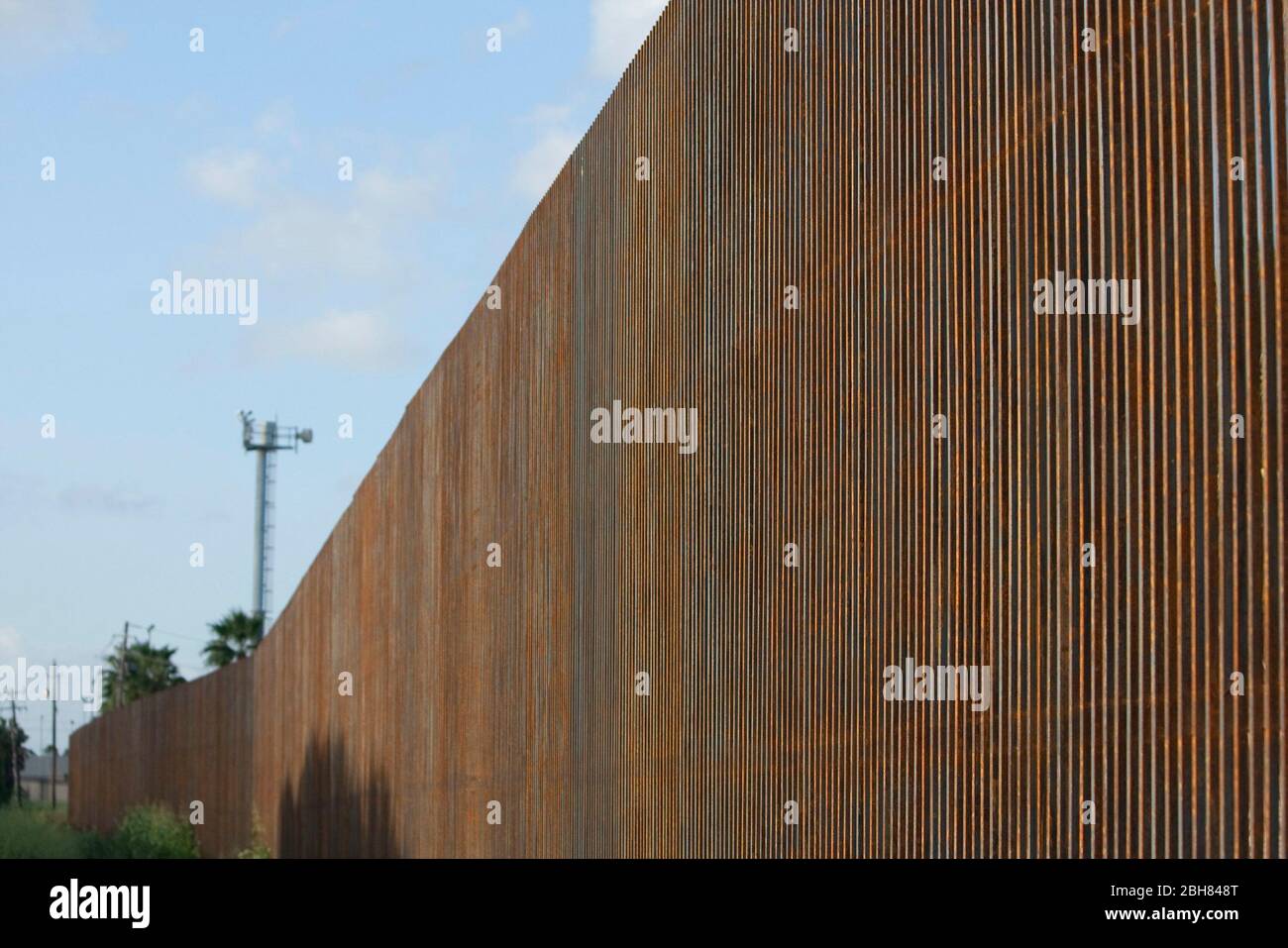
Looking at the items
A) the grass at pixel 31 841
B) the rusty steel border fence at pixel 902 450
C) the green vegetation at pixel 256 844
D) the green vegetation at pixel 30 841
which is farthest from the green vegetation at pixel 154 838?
the rusty steel border fence at pixel 902 450

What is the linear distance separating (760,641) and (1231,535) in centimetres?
431

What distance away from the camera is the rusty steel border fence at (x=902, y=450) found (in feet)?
19.9

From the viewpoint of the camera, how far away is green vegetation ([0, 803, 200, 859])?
2684cm

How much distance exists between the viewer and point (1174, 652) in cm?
621

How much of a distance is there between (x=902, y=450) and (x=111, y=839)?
30.4 metres

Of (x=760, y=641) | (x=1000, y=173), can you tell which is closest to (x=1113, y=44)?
(x=1000, y=173)

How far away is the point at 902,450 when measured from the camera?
327 inches

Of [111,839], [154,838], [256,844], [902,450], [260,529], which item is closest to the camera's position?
[902,450]

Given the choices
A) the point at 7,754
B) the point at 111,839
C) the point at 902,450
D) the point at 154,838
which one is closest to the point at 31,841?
the point at 154,838

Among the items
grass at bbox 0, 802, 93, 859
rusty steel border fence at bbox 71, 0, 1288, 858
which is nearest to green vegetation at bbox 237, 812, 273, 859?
grass at bbox 0, 802, 93, 859

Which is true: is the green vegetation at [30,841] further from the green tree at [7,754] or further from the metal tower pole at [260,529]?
the metal tower pole at [260,529]

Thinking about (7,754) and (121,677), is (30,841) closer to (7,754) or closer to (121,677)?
(7,754)

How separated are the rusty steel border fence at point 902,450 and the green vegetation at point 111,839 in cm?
1316
